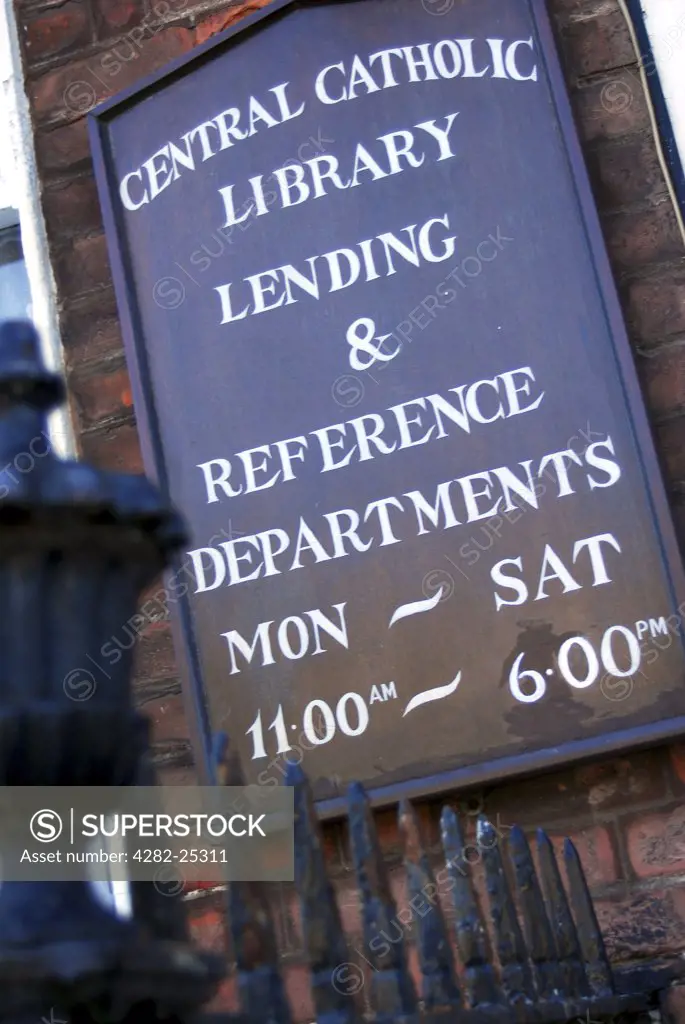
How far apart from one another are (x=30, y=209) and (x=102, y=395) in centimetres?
35

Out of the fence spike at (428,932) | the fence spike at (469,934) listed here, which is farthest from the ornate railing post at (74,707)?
the fence spike at (469,934)

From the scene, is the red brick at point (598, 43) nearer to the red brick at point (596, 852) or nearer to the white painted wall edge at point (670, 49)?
the white painted wall edge at point (670, 49)

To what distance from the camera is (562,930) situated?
134cm

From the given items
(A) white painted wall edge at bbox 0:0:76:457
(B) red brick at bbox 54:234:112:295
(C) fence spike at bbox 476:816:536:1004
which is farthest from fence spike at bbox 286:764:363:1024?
(B) red brick at bbox 54:234:112:295

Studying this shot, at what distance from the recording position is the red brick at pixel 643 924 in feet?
5.57

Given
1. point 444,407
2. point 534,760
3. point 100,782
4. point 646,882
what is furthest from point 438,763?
point 100,782

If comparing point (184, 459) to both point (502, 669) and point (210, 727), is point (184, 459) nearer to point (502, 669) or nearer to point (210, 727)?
point (210, 727)

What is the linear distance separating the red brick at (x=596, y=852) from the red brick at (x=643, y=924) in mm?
31

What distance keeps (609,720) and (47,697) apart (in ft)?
3.56

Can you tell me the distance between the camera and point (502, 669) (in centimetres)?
181

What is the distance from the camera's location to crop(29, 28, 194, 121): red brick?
89.3 inches

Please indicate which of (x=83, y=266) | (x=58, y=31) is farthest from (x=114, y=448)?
(x=58, y=31)

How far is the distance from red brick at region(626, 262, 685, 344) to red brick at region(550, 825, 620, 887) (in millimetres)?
649

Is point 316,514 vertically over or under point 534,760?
over
